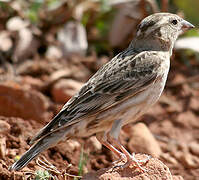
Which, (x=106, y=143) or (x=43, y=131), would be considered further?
(x=106, y=143)

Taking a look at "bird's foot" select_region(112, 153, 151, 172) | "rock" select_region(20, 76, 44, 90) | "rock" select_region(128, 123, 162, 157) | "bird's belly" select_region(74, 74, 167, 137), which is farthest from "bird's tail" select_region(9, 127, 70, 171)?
"rock" select_region(20, 76, 44, 90)

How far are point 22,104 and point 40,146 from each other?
6.16ft

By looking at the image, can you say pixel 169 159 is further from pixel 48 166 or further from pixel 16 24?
pixel 16 24

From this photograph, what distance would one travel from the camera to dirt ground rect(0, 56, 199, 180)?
567 cm

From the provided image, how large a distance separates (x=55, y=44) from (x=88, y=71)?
991 millimetres

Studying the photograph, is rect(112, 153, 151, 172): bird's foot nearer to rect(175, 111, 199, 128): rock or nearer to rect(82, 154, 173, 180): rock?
→ rect(82, 154, 173, 180): rock

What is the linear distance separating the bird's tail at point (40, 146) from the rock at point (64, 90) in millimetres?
2358

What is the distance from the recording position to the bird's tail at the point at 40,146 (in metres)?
4.73

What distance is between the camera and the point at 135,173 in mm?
4949

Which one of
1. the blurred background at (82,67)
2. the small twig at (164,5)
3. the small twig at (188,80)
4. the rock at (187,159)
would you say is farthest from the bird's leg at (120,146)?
the small twig at (164,5)

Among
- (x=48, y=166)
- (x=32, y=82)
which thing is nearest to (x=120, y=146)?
(x=48, y=166)

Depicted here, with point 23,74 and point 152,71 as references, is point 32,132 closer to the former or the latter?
point 152,71

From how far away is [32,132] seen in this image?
6.00 meters

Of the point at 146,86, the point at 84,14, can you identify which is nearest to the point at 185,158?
the point at 146,86
